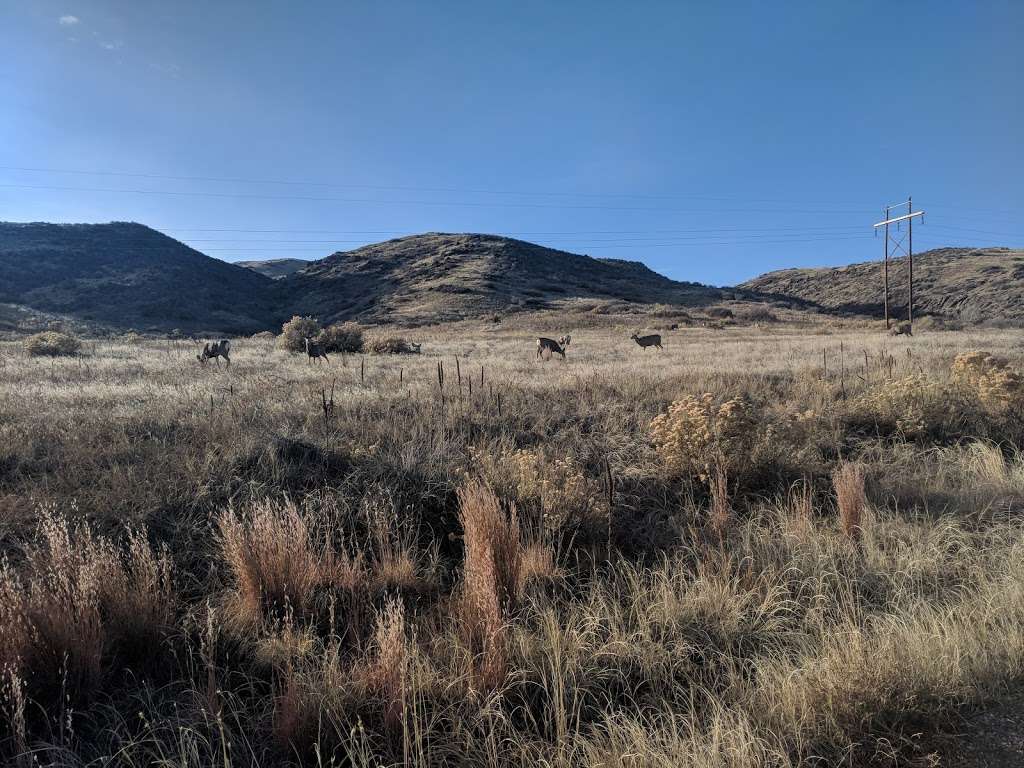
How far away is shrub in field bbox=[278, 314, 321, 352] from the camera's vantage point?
839 inches

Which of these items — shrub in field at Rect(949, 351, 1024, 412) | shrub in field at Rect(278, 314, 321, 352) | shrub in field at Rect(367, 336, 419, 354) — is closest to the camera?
shrub in field at Rect(949, 351, 1024, 412)

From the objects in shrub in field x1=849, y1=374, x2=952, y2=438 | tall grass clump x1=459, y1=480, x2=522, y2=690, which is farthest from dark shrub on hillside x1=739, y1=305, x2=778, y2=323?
tall grass clump x1=459, y1=480, x2=522, y2=690

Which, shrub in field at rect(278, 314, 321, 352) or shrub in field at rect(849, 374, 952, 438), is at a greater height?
shrub in field at rect(278, 314, 321, 352)

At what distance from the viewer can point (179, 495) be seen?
4.97 metres

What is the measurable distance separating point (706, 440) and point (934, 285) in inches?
3329

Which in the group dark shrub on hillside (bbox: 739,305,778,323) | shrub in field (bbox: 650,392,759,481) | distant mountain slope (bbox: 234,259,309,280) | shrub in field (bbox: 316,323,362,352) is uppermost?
distant mountain slope (bbox: 234,259,309,280)

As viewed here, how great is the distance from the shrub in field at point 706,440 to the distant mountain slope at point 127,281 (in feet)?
154

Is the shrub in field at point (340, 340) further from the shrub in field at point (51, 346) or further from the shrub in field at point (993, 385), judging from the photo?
the shrub in field at point (993, 385)

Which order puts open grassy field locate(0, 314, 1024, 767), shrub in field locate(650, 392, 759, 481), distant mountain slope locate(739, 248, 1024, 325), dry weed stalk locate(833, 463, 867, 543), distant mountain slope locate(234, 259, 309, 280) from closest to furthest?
open grassy field locate(0, 314, 1024, 767)
dry weed stalk locate(833, 463, 867, 543)
shrub in field locate(650, 392, 759, 481)
distant mountain slope locate(739, 248, 1024, 325)
distant mountain slope locate(234, 259, 309, 280)

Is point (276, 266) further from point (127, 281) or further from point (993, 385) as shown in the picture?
point (993, 385)

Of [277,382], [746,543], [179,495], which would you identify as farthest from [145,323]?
[746,543]

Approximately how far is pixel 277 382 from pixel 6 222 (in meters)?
90.4

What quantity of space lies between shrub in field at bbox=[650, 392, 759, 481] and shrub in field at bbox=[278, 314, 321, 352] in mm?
17707

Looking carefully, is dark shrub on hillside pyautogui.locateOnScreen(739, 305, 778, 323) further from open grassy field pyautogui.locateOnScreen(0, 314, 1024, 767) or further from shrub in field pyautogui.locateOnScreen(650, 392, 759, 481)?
shrub in field pyautogui.locateOnScreen(650, 392, 759, 481)
